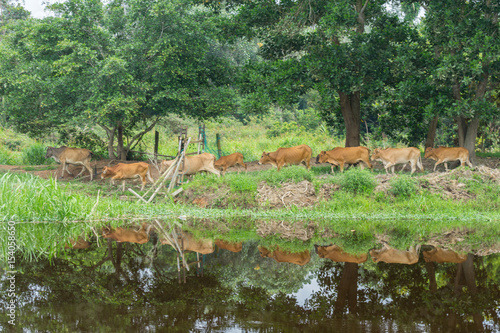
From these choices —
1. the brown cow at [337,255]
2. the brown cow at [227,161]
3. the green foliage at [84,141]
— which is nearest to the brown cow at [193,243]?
the brown cow at [337,255]

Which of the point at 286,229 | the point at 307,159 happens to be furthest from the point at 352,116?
the point at 286,229

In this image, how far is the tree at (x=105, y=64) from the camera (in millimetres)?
16656

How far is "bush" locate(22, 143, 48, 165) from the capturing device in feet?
74.8

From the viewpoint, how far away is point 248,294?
5.77 meters

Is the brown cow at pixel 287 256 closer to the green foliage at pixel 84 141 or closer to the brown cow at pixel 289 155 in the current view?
the brown cow at pixel 289 155

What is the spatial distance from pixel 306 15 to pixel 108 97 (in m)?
7.66

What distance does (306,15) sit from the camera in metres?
16.9

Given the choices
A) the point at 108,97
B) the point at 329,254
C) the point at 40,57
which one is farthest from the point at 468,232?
the point at 40,57

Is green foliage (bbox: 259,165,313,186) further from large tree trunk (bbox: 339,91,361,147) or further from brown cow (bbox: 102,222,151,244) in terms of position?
large tree trunk (bbox: 339,91,361,147)

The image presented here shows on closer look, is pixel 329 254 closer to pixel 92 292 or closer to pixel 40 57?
pixel 92 292

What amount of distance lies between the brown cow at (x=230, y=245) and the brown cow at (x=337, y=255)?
1379 mm

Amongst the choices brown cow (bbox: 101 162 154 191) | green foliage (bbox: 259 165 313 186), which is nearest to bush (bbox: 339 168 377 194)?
green foliage (bbox: 259 165 313 186)

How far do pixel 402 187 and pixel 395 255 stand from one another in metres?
5.88

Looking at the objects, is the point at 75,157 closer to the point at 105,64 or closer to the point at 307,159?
the point at 105,64
